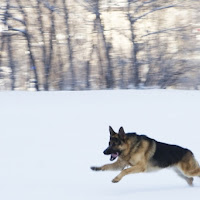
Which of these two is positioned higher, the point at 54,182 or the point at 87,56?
the point at 87,56

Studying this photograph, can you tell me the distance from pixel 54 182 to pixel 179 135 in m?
3.96

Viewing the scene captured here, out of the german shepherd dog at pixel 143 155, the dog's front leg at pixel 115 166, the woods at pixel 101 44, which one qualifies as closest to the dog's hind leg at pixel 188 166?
the german shepherd dog at pixel 143 155

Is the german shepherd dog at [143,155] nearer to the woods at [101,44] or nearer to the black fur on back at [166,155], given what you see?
the black fur on back at [166,155]

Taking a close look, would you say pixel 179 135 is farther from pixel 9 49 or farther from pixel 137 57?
pixel 9 49

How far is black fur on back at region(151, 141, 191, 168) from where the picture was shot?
21.0ft

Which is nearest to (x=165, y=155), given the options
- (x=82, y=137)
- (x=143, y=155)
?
(x=143, y=155)

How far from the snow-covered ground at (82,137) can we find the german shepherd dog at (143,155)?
0.27m

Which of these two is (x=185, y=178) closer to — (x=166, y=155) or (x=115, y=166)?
(x=166, y=155)

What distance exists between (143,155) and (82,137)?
11.4ft

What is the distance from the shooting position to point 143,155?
6.35 m

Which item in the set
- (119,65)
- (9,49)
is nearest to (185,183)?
(119,65)

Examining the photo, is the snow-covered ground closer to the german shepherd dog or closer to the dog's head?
the german shepherd dog

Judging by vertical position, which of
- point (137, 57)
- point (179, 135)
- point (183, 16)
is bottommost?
point (179, 135)

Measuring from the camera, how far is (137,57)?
55.3 feet
